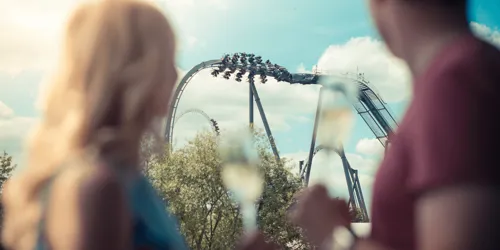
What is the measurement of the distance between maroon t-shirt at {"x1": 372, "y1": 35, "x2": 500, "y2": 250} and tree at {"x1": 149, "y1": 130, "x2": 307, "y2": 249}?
25212 mm

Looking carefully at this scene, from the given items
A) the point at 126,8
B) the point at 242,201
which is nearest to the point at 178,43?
the point at 126,8

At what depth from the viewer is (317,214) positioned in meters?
1.48

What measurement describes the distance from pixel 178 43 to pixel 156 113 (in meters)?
0.21

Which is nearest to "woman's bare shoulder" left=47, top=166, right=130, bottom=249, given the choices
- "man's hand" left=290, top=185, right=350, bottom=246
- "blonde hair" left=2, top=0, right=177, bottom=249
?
"blonde hair" left=2, top=0, right=177, bottom=249

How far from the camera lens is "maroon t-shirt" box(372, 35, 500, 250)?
2.88 feet

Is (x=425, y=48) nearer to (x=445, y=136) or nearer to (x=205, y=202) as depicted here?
(x=445, y=136)

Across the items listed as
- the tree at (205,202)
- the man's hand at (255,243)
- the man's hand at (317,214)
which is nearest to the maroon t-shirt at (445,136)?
the man's hand at (317,214)

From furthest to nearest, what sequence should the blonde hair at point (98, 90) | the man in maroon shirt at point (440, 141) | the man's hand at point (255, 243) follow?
the man's hand at point (255, 243), the blonde hair at point (98, 90), the man in maroon shirt at point (440, 141)

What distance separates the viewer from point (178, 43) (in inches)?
60.0

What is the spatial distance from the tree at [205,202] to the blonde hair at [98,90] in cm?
2478

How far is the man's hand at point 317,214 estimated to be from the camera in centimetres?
146

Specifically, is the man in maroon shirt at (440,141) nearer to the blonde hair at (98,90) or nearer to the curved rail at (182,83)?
the blonde hair at (98,90)

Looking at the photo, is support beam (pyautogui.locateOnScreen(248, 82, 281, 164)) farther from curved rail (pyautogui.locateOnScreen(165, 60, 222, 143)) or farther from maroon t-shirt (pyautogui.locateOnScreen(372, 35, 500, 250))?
maroon t-shirt (pyautogui.locateOnScreen(372, 35, 500, 250))

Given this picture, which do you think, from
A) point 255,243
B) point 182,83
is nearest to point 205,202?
point 182,83
